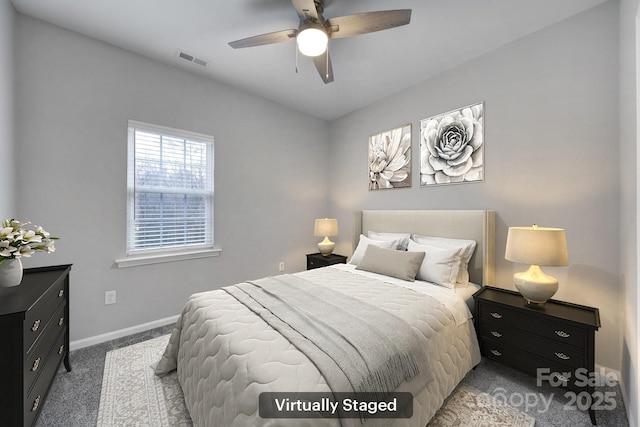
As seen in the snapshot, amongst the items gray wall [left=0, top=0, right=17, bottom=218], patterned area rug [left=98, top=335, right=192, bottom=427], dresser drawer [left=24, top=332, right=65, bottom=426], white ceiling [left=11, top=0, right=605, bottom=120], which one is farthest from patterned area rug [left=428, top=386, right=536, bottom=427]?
gray wall [left=0, top=0, right=17, bottom=218]

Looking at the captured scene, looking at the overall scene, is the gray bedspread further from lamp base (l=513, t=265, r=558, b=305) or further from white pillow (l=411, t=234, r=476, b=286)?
white pillow (l=411, t=234, r=476, b=286)

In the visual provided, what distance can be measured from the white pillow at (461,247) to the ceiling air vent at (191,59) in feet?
10.1

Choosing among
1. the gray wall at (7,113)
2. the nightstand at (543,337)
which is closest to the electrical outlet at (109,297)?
the gray wall at (7,113)

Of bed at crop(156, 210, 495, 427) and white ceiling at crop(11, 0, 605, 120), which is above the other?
white ceiling at crop(11, 0, 605, 120)

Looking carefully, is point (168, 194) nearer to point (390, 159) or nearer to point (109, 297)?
point (109, 297)

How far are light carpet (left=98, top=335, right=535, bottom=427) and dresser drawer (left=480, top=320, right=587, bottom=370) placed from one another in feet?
1.35

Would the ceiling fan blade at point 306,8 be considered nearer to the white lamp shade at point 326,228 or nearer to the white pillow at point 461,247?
the white pillow at point 461,247

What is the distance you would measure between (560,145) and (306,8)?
2.26m

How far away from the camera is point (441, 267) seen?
2.27m

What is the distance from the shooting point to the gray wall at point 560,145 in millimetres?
1870

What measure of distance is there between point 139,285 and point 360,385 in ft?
8.34

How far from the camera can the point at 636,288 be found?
1.43 meters

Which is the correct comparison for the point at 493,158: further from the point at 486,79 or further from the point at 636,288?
the point at 636,288

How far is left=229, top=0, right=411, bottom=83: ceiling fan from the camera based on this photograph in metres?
1.62
